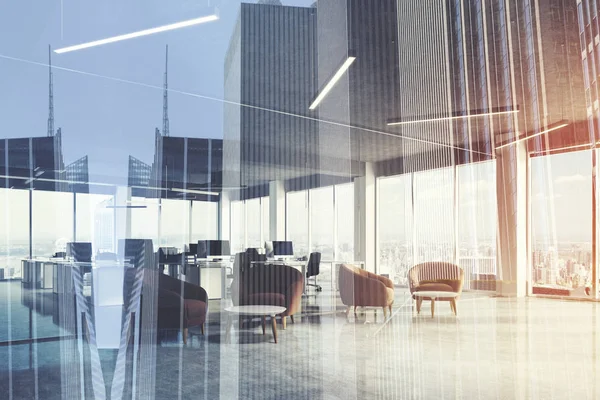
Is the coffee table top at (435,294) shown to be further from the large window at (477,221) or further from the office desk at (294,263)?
the office desk at (294,263)

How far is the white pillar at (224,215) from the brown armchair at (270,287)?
42cm

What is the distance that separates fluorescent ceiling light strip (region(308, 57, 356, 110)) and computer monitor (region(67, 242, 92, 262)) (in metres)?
1.88

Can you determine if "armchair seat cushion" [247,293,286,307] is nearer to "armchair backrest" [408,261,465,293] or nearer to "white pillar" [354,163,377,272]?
"white pillar" [354,163,377,272]

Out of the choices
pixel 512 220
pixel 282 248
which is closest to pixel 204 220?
pixel 282 248

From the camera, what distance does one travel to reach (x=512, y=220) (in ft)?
6.00

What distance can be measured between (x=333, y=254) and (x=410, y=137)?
5.45 feet

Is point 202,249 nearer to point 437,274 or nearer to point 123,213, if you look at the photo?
point 123,213

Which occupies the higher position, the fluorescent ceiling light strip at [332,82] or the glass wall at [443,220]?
the fluorescent ceiling light strip at [332,82]

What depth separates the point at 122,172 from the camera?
316 cm

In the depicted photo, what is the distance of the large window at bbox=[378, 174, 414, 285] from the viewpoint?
2.24m

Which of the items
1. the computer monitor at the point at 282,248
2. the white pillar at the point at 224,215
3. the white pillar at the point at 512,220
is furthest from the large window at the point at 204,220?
the white pillar at the point at 512,220

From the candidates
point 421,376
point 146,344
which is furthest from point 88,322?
point 421,376

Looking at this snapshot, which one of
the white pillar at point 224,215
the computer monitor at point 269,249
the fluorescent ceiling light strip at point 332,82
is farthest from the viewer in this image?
the fluorescent ceiling light strip at point 332,82

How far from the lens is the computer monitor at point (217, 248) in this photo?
10.7ft
